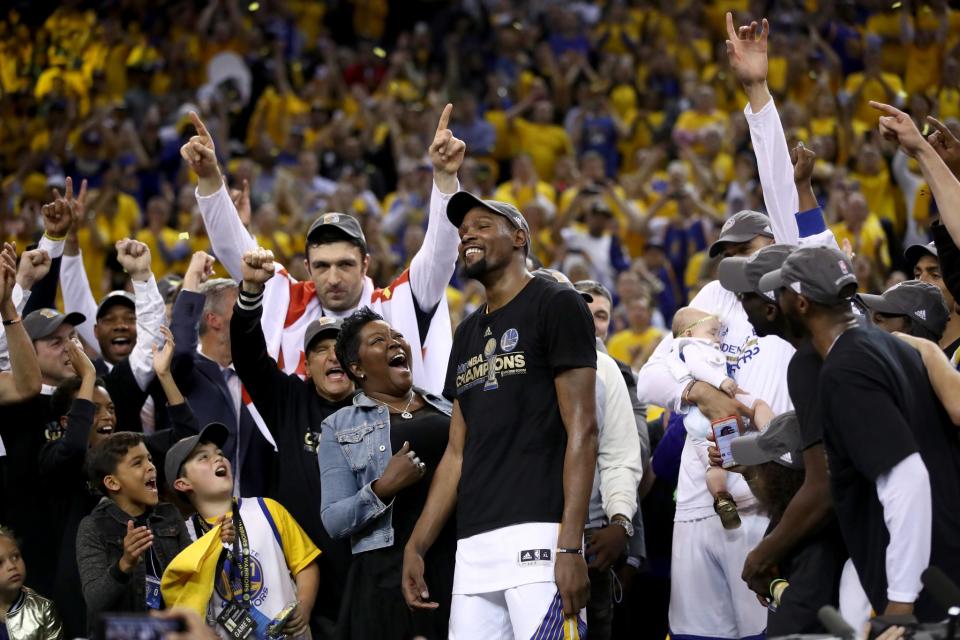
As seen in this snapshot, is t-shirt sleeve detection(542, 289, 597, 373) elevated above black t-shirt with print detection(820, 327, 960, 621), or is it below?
above

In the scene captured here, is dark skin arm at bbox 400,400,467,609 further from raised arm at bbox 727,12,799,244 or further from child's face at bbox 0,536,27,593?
child's face at bbox 0,536,27,593

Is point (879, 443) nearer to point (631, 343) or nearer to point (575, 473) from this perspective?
point (575, 473)

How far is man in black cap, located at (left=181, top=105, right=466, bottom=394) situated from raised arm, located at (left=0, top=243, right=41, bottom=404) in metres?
0.99

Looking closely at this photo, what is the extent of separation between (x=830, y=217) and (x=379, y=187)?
16.7 ft

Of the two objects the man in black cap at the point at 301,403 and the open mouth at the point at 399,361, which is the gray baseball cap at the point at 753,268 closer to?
the open mouth at the point at 399,361

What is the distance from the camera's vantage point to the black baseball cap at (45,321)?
272 inches

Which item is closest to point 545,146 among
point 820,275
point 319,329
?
point 319,329

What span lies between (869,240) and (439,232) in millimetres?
7403

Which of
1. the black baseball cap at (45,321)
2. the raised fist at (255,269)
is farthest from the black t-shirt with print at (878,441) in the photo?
the black baseball cap at (45,321)

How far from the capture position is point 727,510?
5.39 m

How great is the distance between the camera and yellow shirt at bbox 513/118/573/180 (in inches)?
637

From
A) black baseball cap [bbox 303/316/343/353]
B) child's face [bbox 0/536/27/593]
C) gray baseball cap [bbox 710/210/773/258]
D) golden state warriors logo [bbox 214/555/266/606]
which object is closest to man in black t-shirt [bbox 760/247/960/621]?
gray baseball cap [bbox 710/210/773/258]

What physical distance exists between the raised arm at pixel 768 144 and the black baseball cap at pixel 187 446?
2559 mm

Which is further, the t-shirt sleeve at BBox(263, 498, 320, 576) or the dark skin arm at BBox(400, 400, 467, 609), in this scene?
the t-shirt sleeve at BBox(263, 498, 320, 576)
